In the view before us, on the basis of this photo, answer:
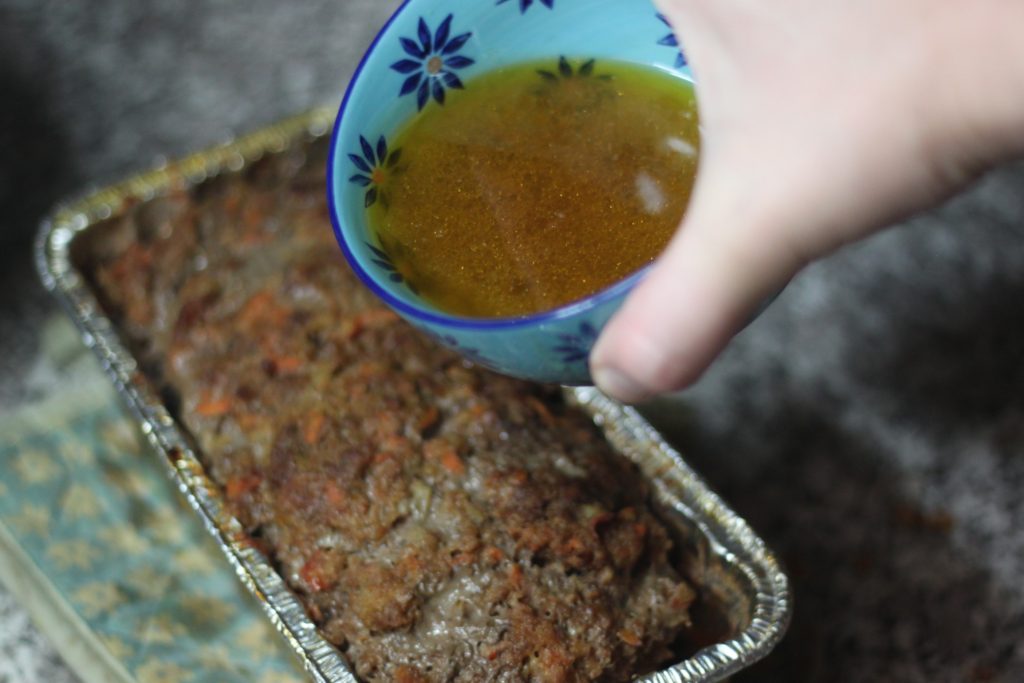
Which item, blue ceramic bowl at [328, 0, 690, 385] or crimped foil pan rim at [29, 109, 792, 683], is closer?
blue ceramic bowl at [328, 0, 690, 385]

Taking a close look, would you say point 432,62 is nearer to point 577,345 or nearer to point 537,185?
point 537,185

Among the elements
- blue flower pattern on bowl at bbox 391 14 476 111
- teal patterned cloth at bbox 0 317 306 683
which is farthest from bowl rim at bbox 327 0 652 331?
teal patterned cloth at bbox 0 317 306 683

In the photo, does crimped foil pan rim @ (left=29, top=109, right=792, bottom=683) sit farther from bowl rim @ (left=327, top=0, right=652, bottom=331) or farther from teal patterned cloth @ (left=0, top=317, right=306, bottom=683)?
bowl rim @ (left=327, top=0, right=652, bottom=331)

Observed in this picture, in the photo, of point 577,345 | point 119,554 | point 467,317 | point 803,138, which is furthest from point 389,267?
point 119,554

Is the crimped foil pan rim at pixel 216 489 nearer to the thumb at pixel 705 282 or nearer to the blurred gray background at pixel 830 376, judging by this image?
the blurred gray background at pixel 830 376

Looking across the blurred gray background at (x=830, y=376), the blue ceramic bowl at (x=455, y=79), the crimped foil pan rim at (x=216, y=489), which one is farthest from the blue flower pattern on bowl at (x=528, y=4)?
the blurred gray background at (x=830, y=376)

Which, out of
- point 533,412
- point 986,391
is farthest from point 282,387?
point 986,391

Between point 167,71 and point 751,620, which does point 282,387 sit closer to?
point 751,620

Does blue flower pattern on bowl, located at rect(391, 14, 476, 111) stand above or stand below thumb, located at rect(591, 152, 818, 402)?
above
